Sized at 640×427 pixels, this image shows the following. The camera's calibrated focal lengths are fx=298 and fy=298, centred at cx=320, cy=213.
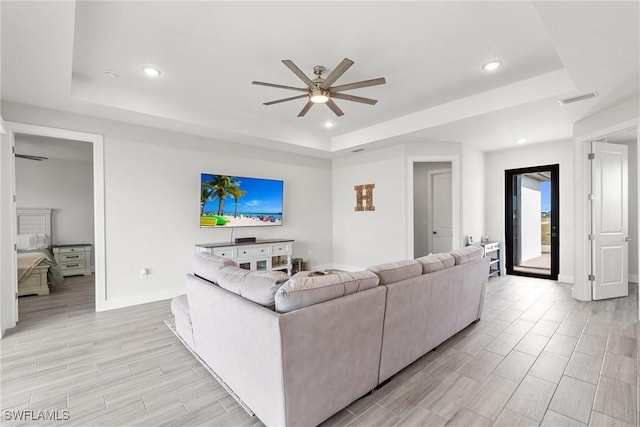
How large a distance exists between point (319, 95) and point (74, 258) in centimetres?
638

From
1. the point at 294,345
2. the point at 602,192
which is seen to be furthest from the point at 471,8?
the point at 602,192

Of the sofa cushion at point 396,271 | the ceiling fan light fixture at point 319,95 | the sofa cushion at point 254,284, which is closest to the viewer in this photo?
the sofa cushion at point 254,284

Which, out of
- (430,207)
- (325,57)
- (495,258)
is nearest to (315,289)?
(325,57)

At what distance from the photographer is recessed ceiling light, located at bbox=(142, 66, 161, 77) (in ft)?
10.3

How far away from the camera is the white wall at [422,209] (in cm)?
671

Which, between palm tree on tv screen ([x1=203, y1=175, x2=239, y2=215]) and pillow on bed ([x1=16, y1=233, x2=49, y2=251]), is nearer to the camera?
palm tree on tv screen ([x1=203, y1=175, x2=239, y2=215])

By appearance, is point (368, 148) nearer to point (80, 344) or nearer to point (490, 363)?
point (490, 363)

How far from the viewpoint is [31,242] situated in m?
5.68

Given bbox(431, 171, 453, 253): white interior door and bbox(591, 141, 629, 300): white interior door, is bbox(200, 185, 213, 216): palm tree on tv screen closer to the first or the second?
bbox(431, 171, 453, 253): white interior door

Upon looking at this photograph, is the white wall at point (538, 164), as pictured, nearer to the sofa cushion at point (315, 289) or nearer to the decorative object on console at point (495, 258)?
the decorative object on console at point (495, 258)

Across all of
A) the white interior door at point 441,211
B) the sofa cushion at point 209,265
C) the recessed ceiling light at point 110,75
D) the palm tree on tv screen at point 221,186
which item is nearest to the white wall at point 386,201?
the white interior door at point 441,211

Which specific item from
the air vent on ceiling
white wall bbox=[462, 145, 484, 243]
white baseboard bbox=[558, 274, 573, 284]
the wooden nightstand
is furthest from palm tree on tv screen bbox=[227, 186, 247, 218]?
white baseboard bbox=[558, 274, 573, 284]

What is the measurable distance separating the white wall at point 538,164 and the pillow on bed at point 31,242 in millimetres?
8936

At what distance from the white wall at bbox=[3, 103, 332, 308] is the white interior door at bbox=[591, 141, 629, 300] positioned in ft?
16.8
